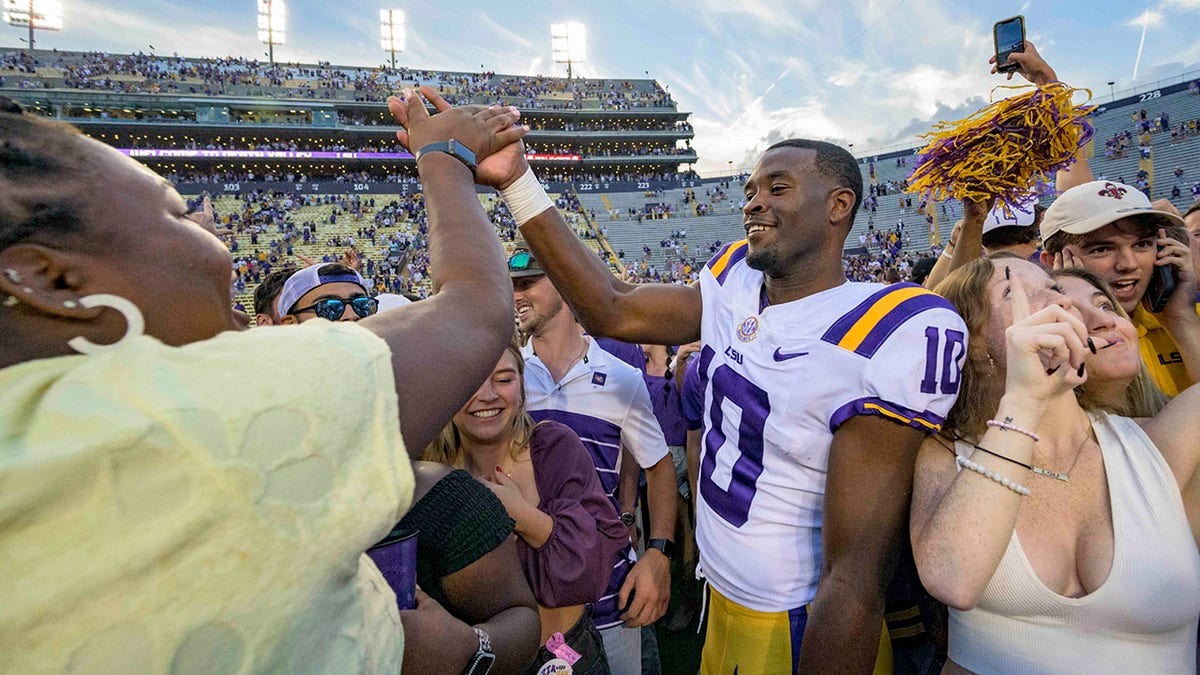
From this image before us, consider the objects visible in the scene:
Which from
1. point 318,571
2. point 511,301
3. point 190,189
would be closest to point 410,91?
point 511,301

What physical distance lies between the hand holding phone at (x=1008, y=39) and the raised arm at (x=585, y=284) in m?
1.85

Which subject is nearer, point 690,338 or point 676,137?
point 690,338

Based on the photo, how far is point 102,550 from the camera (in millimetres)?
547

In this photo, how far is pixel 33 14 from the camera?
41688 mm

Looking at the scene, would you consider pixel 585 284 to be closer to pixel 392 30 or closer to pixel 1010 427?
pixel 1010 427

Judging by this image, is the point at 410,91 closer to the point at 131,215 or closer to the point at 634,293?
the point at 131,215

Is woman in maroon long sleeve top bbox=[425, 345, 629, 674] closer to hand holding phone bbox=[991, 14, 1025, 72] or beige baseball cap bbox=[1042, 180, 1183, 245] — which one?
beige baseball cap bbox=[1042, 180, 1183, 245]

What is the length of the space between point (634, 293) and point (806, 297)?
0.59 m

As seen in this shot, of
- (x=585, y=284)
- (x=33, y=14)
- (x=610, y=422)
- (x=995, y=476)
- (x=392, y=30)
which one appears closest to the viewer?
(x=995, y=476)

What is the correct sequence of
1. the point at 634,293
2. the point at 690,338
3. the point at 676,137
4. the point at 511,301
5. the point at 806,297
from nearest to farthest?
the point at 511,301
the point at 806,297
the point at 634,293
the point at 690,338
the point at 676,137

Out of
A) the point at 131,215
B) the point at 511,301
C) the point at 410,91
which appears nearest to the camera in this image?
the point at 131,215

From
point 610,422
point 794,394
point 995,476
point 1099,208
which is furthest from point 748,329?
point 1099,208

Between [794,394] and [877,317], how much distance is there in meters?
0.31

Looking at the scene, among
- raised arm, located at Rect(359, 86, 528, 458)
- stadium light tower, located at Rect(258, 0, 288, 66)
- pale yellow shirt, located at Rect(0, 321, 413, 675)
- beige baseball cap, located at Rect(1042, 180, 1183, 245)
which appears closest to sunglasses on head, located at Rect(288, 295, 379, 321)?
raised arm, located at Rect(359, 86, 528, 458)
